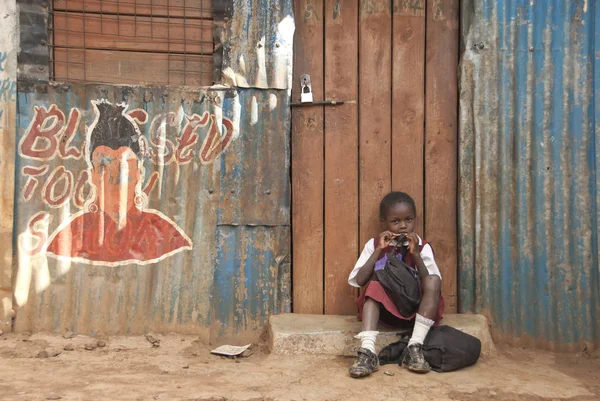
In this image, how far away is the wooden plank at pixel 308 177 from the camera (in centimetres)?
385

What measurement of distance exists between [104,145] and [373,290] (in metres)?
1.87

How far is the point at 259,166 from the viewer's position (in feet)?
12.3

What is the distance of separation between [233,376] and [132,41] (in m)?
2.17

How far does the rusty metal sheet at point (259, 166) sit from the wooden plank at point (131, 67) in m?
0.36

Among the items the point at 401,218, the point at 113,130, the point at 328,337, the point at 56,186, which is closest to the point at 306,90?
the point at 401,218

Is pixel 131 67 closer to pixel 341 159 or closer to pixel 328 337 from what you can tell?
pixel 341 159

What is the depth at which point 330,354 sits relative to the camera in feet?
11.4

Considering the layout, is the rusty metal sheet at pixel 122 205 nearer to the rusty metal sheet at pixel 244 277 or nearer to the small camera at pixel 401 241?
the rusty metal sheet at pixel 244 277

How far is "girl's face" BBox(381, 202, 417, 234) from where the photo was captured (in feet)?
12.0

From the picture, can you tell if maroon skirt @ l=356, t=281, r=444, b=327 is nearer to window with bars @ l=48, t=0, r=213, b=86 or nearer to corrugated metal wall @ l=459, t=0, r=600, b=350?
corrugated metal wall @ l=459, t=0, r=600, b=350

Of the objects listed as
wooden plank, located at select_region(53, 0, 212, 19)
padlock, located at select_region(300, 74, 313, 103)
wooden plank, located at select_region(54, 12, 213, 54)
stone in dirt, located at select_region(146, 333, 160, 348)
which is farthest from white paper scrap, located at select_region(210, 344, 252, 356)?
wooden plank, located at select_region(53, 0, 212, 19)

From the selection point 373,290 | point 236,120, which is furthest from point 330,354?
point 236,120

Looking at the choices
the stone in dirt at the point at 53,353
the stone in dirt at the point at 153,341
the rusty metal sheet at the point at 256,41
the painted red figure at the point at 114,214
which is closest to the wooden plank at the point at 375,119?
the rusty metal sheet at the point at 256,41

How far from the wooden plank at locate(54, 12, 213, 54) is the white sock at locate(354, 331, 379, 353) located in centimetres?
202
